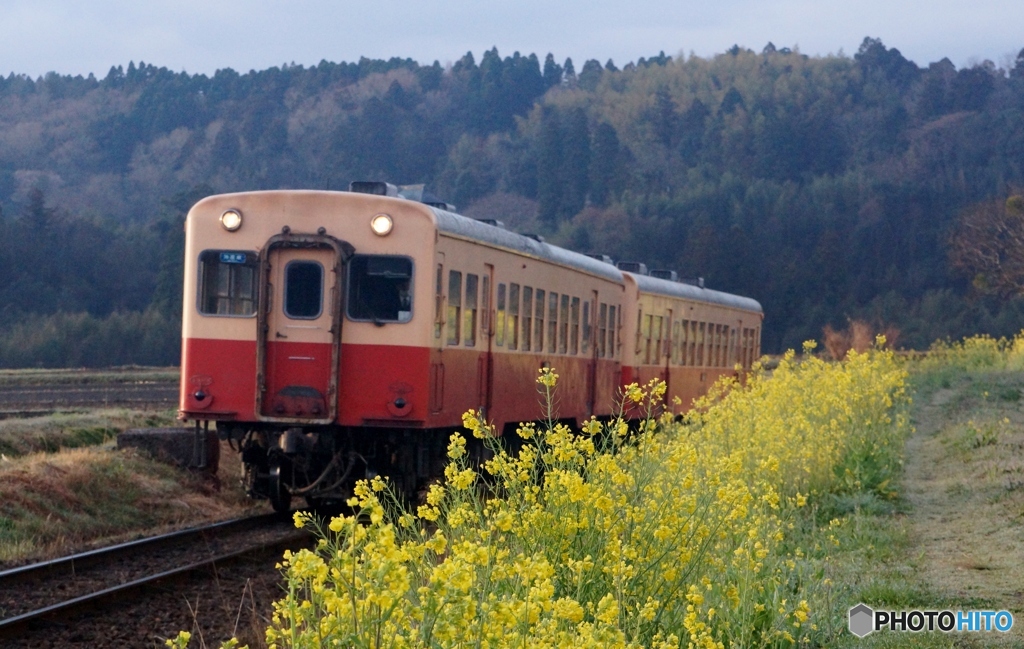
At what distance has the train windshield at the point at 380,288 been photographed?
12.3 metres

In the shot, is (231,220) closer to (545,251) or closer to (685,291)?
(545,251)

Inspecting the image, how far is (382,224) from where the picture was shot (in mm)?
12359

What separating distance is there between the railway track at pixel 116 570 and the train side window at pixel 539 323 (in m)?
4.03

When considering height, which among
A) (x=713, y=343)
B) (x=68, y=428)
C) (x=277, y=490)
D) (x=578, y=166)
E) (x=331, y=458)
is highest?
(x=578, y=166)

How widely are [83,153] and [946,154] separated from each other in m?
71.6

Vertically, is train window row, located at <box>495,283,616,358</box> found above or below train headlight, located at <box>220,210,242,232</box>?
below

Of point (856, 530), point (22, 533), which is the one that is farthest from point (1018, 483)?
point (22, 533)

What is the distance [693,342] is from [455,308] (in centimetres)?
1249

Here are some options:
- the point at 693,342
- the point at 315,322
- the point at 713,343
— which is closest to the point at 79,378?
the point at 713,343

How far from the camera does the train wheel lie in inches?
516

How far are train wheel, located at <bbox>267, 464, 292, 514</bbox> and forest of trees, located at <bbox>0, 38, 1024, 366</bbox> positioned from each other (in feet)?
147

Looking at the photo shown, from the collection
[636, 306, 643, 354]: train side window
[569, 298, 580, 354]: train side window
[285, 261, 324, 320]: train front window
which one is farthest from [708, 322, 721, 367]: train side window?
[285, 261, 324, 320]: train front window

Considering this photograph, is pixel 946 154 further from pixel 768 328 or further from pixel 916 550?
pixel 916 550

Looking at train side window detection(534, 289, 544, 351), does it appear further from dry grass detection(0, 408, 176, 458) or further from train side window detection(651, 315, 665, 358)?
A: train side window detection(651, 315, 665, 358)
